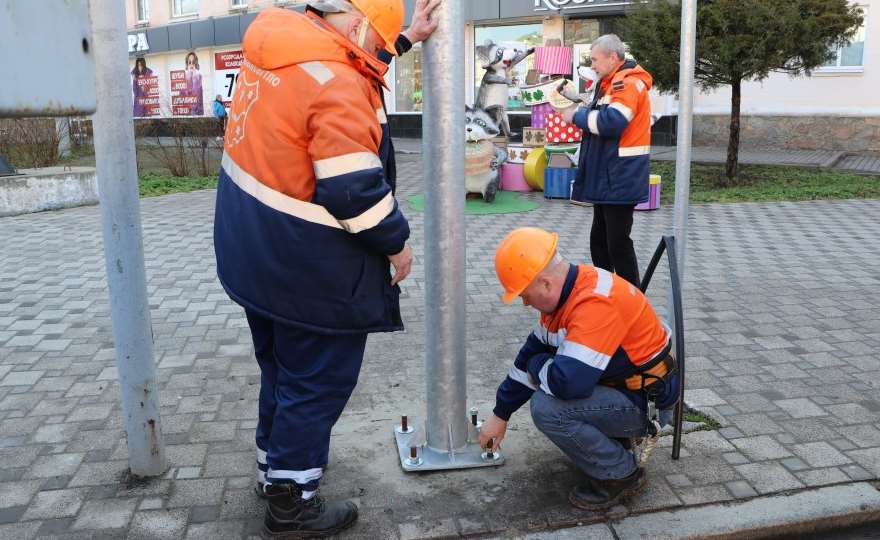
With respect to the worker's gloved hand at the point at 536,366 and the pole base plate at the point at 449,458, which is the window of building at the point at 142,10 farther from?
the worker's gloved hand at the point at 536,366

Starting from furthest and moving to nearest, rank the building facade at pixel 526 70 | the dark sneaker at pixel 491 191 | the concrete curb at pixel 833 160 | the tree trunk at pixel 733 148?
the building facade at pixel 526 70, the concrete curb at pixel 833 160, the tree trunk at pixel 733 148, the dark sneaker at pixel 491 191

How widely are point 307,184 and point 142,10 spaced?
105ft

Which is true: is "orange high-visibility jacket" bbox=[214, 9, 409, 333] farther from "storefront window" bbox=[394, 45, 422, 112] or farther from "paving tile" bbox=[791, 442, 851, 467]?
"storefront window" bbox=[394, 45, 422, 112]

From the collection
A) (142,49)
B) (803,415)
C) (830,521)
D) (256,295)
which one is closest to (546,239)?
(256,295)

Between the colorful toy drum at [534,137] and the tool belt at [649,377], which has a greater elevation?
the colorful toy drum at [534,137]

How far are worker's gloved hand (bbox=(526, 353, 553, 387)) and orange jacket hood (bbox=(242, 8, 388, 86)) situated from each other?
3.95 feet

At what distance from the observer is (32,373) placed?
Result: 4.64m

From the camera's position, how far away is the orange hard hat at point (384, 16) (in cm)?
262

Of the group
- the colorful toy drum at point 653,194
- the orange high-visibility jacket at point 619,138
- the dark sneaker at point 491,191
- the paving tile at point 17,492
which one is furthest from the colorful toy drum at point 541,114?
the paving tile at point 17,492

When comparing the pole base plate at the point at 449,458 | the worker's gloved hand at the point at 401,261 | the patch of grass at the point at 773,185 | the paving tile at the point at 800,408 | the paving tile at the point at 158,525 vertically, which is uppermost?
the worker's gloved hand at the point at 401,261

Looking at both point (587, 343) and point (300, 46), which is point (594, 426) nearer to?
point (587, 343)

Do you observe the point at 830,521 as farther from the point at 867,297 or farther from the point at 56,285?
the point at 56,285

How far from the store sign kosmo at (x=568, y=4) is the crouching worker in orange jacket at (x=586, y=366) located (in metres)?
17.1

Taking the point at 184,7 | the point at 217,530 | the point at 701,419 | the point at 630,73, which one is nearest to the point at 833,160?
the point at 630,73
